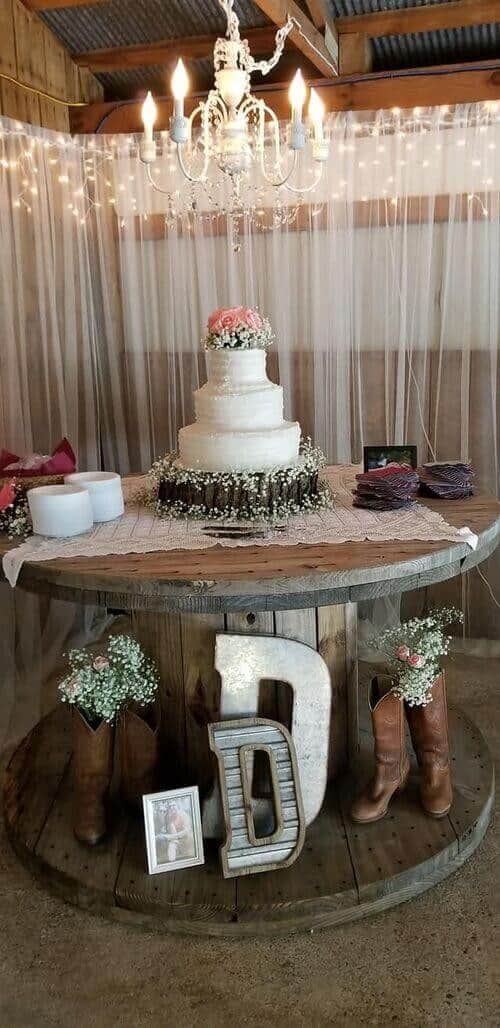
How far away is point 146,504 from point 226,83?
1188 millimetres

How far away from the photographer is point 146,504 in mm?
2473

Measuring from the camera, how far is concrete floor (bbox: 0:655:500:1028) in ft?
5.72

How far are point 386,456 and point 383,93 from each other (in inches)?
68.2

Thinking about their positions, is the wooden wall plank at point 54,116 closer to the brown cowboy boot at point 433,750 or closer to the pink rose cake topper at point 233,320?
the pink rose cake topper at point 233,320

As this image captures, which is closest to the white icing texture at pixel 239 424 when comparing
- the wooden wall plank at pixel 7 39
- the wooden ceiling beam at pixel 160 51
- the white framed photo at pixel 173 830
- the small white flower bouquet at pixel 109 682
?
the small white flower bouquet at pixel 109 682

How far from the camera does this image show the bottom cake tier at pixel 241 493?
2.25 meters

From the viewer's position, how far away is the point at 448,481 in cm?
248

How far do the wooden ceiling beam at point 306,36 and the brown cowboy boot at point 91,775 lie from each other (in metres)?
2.25

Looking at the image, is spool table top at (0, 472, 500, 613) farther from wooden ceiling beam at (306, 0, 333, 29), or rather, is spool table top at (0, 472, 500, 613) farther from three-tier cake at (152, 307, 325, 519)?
wooden ceiling beam at (306, 0, 333, 29)

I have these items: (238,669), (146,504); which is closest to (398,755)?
(238,669)

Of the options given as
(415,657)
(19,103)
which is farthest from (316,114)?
(19,103)

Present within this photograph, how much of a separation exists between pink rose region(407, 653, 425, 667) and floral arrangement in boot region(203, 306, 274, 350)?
98cm

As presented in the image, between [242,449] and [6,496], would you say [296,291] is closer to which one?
[242,449]

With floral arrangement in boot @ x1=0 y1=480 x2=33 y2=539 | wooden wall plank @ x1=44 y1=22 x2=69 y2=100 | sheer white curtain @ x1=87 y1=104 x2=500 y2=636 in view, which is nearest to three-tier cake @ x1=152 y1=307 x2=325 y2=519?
floral arrangement in boot @ x1=0 y1=480 x2=33 y2=539
